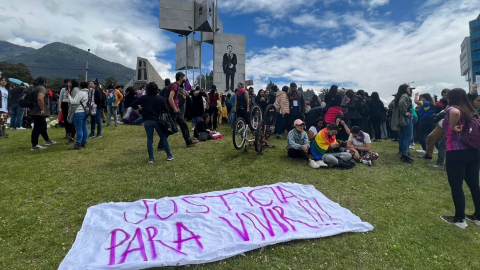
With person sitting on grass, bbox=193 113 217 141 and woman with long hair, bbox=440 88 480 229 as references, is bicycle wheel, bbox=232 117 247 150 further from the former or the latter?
woman with long hair, bbox=440 88 480 229

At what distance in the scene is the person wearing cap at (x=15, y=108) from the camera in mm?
10648

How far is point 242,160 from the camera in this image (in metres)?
7.16

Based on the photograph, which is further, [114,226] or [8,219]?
[8,219]

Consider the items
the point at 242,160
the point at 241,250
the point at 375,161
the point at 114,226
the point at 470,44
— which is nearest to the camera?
the point at 241,250

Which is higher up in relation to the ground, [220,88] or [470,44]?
[470,44]

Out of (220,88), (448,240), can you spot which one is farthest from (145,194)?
(220,88)

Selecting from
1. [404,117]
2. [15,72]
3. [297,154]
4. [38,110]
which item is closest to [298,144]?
[297,154]

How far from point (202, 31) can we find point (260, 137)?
29.7 meters

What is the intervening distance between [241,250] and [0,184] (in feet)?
16.4

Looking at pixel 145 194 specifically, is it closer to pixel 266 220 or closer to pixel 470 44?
pixel 266 220

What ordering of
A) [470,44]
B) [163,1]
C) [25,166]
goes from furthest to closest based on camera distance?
[470,44] → [163,1] → [25,166]

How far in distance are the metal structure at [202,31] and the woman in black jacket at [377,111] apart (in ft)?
78.3

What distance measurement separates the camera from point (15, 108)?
36.2ft

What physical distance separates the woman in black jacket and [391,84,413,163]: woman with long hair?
3178mm
